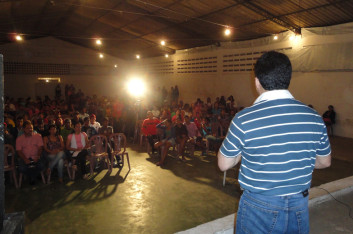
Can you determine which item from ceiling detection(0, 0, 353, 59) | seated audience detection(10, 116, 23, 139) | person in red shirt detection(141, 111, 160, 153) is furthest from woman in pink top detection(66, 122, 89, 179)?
ceiling detection(0, 0, 353, 59)

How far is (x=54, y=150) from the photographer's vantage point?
4.98 metres

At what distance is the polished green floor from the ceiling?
4.83 meters

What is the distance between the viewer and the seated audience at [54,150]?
15.9ft

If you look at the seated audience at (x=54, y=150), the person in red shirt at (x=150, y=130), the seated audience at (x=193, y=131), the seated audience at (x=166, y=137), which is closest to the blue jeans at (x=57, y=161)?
the seated audience at (x=54, y=150)

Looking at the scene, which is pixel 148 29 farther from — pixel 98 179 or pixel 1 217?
pixel 1 217

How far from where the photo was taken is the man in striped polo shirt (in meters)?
1.27

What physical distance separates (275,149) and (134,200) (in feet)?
10.6

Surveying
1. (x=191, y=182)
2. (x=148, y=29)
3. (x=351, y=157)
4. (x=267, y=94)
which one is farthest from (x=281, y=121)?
(x=148, y=29)

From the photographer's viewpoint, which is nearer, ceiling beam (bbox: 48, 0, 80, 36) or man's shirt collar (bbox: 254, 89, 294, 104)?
man's shirt collar (bbox: 254, 89, 294, 104)

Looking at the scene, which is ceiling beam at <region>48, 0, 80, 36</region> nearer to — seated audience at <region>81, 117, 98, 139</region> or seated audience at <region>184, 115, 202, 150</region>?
seated audience at <region>81, 117, 98, 139</region>

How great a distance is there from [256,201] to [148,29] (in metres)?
12.1

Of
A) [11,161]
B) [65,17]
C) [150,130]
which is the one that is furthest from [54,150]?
[65,17]

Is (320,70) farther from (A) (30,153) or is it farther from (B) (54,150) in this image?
(A) (30,153)

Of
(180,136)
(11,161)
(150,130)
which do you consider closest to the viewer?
(11,161)
